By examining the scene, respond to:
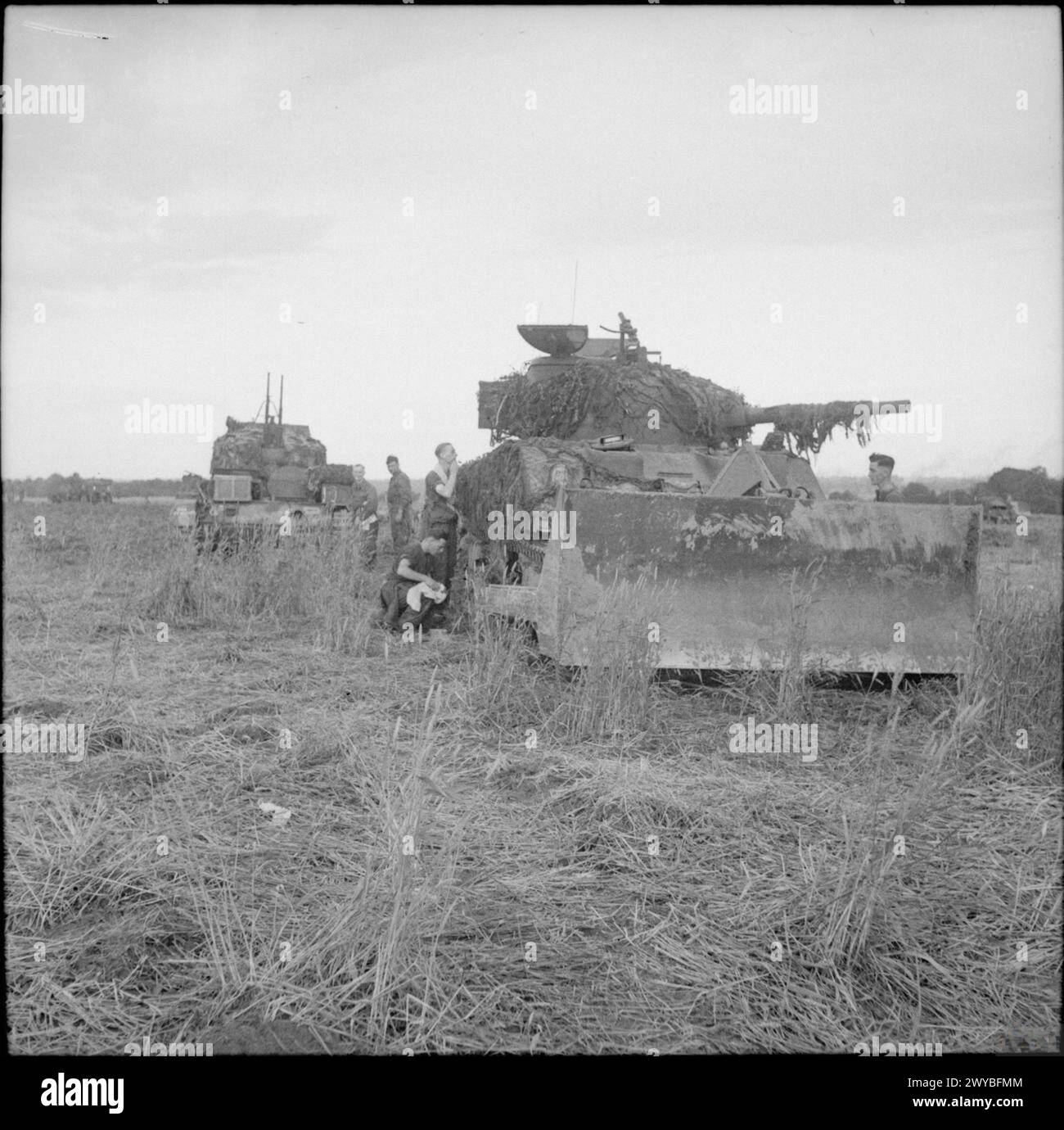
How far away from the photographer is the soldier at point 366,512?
11.5 m

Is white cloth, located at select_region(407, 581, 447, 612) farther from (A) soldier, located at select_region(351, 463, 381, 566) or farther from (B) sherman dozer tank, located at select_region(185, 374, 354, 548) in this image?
(B) sherman dozer tank, located at select_region(185, 374, 354, 548)

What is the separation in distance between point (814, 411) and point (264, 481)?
11.7 meters

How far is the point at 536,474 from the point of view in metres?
7.09

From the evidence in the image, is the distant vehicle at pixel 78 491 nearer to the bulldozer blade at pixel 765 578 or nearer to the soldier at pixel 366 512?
the soldier at pixel 366 512

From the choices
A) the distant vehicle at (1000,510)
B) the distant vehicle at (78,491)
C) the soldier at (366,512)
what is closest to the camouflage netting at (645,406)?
the soldier at (366,512)

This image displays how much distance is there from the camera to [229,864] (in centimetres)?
309

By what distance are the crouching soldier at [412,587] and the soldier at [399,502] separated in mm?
3842

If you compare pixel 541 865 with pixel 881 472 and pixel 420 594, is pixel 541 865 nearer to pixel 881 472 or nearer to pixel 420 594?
pixel 420 594

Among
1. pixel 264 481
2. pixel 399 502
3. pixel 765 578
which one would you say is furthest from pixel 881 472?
pixel 264 481

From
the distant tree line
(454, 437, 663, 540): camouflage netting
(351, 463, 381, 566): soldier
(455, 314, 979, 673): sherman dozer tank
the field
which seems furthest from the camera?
the distant tree line

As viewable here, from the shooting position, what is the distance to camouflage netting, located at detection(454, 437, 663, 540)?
A: 7.04 metres

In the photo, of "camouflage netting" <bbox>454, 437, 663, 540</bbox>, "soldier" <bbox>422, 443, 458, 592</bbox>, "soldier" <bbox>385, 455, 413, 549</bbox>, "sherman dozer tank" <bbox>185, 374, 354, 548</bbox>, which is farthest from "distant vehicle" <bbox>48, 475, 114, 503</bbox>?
"camouflage netting" <bbox>454, 437, 663, 540</bbox>

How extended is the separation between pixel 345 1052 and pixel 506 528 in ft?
17.2

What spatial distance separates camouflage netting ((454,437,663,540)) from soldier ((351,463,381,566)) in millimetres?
2763
